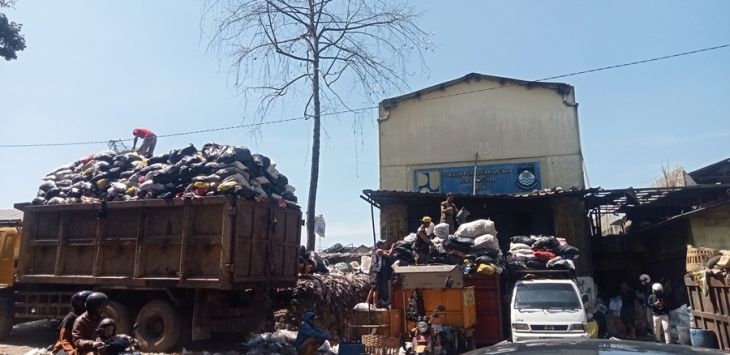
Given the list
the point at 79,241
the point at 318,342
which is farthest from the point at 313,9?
the point at 318,342

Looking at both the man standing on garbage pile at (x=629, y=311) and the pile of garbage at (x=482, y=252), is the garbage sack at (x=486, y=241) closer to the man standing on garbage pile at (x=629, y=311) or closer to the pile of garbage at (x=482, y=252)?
the pile of garbage at (x=482, y=252)

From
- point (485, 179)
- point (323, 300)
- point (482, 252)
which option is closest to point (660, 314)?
point (482, 252)

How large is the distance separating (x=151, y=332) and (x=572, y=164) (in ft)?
57.2

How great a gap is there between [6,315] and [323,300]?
6231 millimetres

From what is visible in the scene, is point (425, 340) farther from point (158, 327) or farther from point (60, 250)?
point (60, 250)

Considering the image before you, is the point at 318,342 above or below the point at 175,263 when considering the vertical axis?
below

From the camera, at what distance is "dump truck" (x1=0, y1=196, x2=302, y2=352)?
8.52 m

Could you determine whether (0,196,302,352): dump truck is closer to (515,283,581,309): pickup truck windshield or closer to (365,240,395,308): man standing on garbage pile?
(365,240,395,308): man standing on garbage pile

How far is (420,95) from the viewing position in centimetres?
2364

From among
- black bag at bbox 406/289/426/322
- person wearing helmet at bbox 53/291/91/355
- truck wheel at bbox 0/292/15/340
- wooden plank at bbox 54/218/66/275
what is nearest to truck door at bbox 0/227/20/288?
truck wheel at bbox 0/292/15/340

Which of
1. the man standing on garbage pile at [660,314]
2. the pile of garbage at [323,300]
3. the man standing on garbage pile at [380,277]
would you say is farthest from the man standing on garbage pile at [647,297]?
the pile of garbage at [323,300]

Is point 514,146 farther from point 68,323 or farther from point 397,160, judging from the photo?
point 68,323

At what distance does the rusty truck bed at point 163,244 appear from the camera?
8477mm

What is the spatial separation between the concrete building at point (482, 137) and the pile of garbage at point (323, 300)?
10.1 meters
